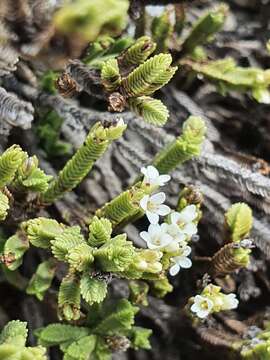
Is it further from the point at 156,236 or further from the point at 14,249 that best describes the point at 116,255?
the point at 14,249

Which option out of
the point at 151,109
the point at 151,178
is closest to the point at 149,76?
the point at 151,109

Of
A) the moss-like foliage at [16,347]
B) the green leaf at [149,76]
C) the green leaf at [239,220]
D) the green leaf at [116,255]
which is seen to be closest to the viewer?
the moss-like foliage at [16,347]

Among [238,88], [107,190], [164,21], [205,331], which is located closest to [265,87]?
[238,88]

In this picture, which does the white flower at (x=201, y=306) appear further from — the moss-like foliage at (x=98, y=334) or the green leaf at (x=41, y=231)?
the green leaf at (x=41, y=231)

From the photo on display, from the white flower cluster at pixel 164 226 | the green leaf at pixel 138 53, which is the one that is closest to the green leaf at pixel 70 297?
the white flower cluster at pixel 164 226

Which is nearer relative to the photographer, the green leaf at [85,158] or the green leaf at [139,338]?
the green leaf at [85,158]

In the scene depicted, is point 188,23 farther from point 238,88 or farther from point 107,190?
point 107,190
